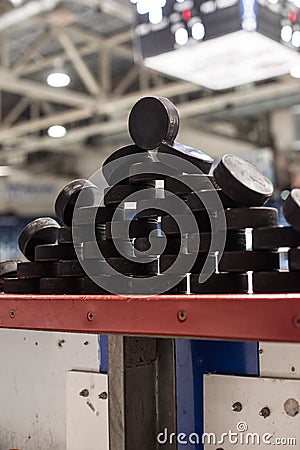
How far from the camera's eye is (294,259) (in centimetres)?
111

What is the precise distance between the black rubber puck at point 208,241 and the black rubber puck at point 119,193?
0.47 ft

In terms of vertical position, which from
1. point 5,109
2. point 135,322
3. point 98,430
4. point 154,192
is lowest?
point 98,430

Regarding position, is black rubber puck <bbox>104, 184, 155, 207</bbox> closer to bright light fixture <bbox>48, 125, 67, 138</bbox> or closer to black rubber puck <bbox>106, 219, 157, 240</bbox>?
black rubber puck <bbox>106, 219, 157, 240</bbox>

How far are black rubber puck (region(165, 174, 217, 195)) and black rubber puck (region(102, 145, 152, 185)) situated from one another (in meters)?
0.08

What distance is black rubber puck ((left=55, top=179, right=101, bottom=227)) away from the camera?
1463mm

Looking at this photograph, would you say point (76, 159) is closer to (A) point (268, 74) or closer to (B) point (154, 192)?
(A) point (268, 74)

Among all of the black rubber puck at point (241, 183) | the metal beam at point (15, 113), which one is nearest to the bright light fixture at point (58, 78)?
the metal beam at point (15, 113)

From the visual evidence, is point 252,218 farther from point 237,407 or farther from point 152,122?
point 237,407

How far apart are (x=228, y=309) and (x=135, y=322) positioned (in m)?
0.19

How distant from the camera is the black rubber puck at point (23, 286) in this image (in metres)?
1.48

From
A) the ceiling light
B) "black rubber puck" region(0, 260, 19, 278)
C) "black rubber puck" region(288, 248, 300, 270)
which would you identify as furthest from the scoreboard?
"black rubber puck" region(288, 248, 300, 270)

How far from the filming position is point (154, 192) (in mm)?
1334

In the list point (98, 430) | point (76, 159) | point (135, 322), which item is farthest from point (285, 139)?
point (135, 322)

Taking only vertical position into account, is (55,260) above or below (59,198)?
below
